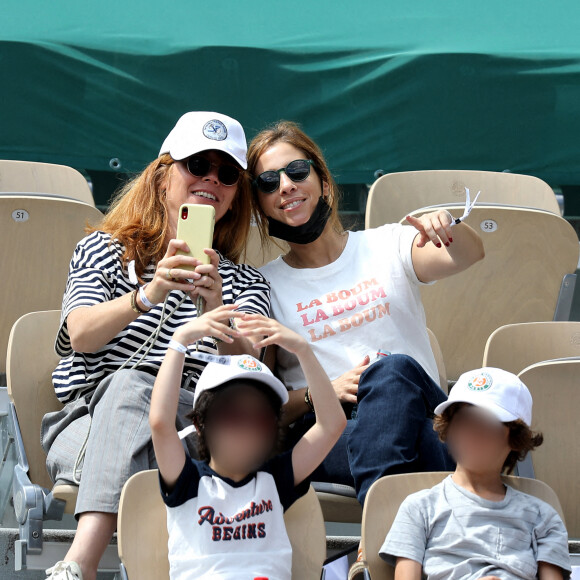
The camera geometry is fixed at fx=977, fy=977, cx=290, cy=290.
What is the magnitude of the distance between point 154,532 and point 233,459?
0.78 ft

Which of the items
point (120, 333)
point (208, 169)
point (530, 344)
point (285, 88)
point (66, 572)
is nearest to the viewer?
point (66, 572)

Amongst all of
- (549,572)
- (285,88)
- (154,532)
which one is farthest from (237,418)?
(285,88)

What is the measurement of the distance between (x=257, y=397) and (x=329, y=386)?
17cm

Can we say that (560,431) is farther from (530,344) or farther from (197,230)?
(197,230)

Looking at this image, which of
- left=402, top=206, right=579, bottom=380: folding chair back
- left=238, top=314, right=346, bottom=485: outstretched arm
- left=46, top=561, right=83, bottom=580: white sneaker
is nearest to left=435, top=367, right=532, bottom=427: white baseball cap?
left=238, top=314, right=346, bottom=485: outstretched arm

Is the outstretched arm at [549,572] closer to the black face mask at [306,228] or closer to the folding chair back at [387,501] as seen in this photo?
the folding chair back at [387,501]

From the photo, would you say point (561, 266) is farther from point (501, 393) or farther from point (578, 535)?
point (501, 393)

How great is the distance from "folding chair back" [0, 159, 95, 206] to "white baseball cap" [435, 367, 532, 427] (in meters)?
2.27

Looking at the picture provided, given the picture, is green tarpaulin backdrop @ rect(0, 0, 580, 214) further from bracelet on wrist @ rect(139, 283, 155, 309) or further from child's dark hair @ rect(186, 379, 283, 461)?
child's dark hair @ rect(186, 379, 283, 461)

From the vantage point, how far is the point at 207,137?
2.73 metres

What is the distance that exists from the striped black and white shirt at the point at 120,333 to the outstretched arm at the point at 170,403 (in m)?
0.44

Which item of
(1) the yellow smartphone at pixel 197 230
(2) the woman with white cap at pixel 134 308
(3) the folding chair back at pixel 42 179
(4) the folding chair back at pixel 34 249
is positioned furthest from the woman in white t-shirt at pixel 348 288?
(3) the folding chair back at pixel 42 179

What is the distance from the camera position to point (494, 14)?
471 cm

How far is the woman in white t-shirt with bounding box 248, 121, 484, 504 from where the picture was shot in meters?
2.52
